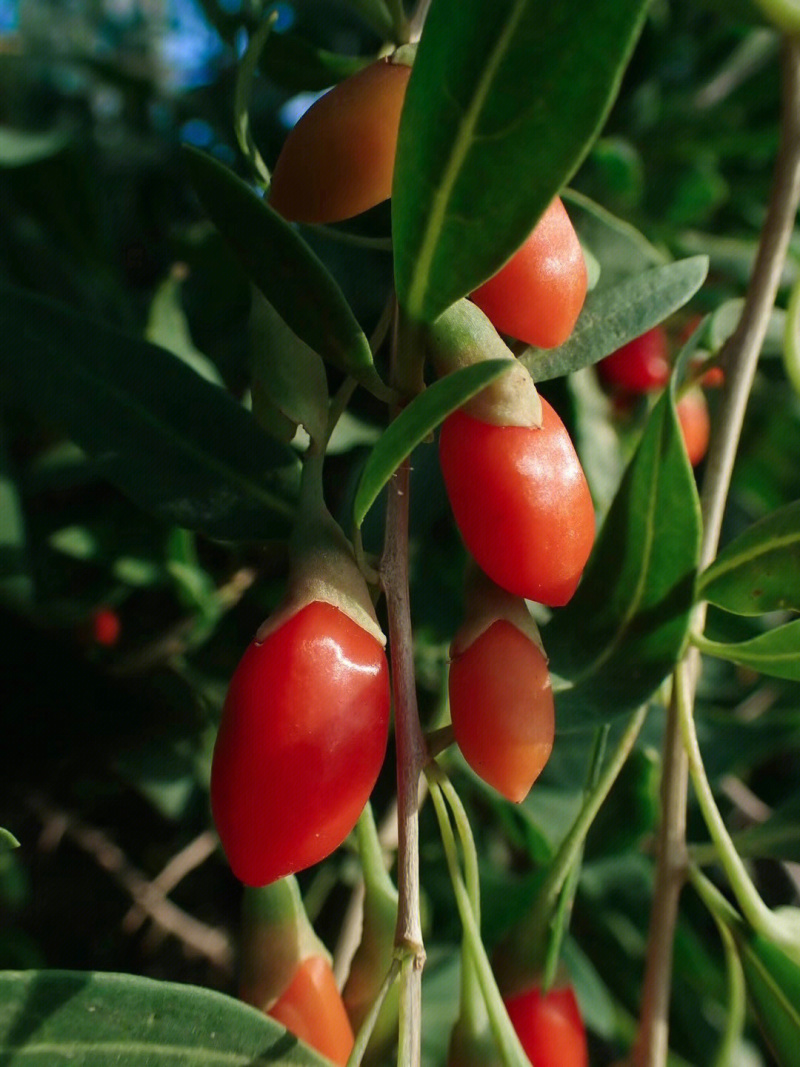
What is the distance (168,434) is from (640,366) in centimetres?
50

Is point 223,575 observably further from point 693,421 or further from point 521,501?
point 521,501

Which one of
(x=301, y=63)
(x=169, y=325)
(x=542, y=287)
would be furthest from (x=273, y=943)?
(x=301, y=63)

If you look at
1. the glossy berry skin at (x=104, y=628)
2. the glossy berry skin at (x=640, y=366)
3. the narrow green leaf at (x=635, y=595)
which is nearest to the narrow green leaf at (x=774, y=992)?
the narrow green leaf at (x=635, y=595)

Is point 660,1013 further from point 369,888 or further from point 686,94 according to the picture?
point 686,94

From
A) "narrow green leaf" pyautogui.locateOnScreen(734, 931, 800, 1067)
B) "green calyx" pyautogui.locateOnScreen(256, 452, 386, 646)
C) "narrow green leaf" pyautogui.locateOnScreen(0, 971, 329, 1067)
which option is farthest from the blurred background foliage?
"narrow green leaf" pyautogui.locateOnScreen(0, 971, 329, 1067)

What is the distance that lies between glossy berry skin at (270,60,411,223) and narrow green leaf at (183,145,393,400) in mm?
44

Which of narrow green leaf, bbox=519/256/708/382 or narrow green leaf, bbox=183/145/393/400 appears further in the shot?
narrow green leaf, bbox=519/256/708/382

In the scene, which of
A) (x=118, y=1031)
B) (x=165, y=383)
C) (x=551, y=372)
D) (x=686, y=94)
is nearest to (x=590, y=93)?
(x=551, y=372)

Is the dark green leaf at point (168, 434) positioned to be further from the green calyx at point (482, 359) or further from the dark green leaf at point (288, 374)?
the green calyx at point (482, 359)

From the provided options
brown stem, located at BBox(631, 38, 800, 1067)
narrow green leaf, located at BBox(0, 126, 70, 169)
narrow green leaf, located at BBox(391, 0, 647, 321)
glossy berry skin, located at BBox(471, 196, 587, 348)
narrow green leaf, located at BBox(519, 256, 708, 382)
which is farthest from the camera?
narrow green leaf, located at BBox(0, 126, 70, 169)

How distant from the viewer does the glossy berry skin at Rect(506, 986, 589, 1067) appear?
67 centimetres

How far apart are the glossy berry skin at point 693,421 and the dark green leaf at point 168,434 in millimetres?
417

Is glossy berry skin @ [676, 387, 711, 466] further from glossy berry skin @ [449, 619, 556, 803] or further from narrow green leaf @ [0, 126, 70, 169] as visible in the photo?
narrow green leaf @ [0, 126, 70, 169]

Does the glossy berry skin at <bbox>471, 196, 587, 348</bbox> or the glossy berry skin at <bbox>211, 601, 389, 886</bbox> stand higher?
the glossy berry skin at <bbox>471, 196, 587, 348</bbox>
